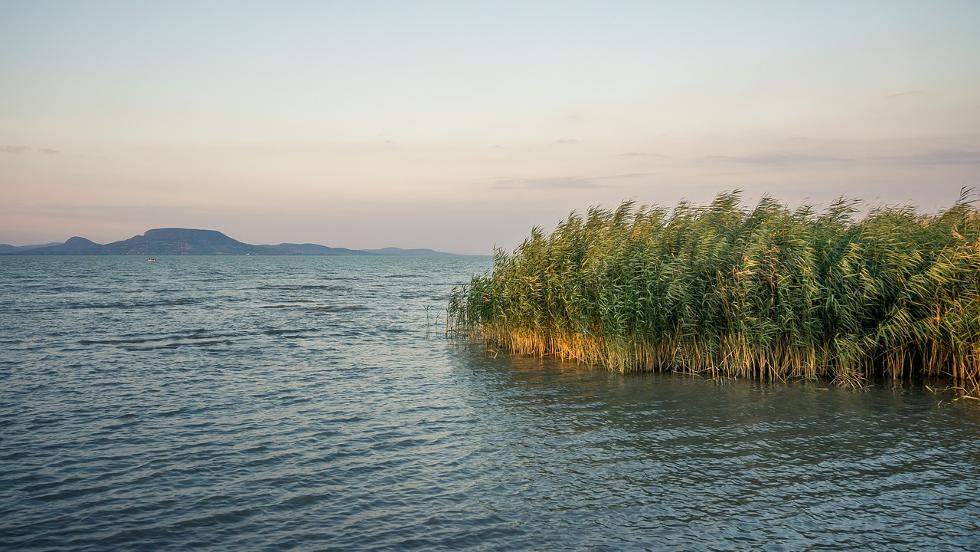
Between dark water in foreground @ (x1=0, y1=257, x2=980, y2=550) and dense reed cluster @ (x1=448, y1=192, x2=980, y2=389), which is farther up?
dense reed cluster @ (x1=448, y1=192, x2=980, y2=389)

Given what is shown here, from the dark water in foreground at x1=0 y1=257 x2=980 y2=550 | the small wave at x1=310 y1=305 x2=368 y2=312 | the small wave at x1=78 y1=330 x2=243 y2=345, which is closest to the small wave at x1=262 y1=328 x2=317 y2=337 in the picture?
the small wave at x1=78 y1=330 x2=243 y2=345

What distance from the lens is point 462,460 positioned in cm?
1373

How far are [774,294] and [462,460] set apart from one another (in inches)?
499

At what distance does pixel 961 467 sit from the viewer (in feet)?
41.4

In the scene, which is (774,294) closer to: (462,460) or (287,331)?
(462,460)

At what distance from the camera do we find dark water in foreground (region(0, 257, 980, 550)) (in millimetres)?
9977

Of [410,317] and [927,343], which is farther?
[410,317]

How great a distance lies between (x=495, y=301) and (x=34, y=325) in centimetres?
2788

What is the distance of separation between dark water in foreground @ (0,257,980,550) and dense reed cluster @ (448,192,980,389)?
4.82ft

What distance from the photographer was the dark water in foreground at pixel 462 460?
998 cm

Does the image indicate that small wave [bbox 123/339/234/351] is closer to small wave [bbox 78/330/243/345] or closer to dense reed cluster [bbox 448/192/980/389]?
small wave [bbox 78/330/243/345]

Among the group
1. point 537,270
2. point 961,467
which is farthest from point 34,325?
point 961,467

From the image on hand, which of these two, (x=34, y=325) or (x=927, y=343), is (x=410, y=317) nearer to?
(x=34, y=325)

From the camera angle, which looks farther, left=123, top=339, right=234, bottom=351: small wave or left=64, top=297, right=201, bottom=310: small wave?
left=64, top=297, right=201, bottom=310: small wave
